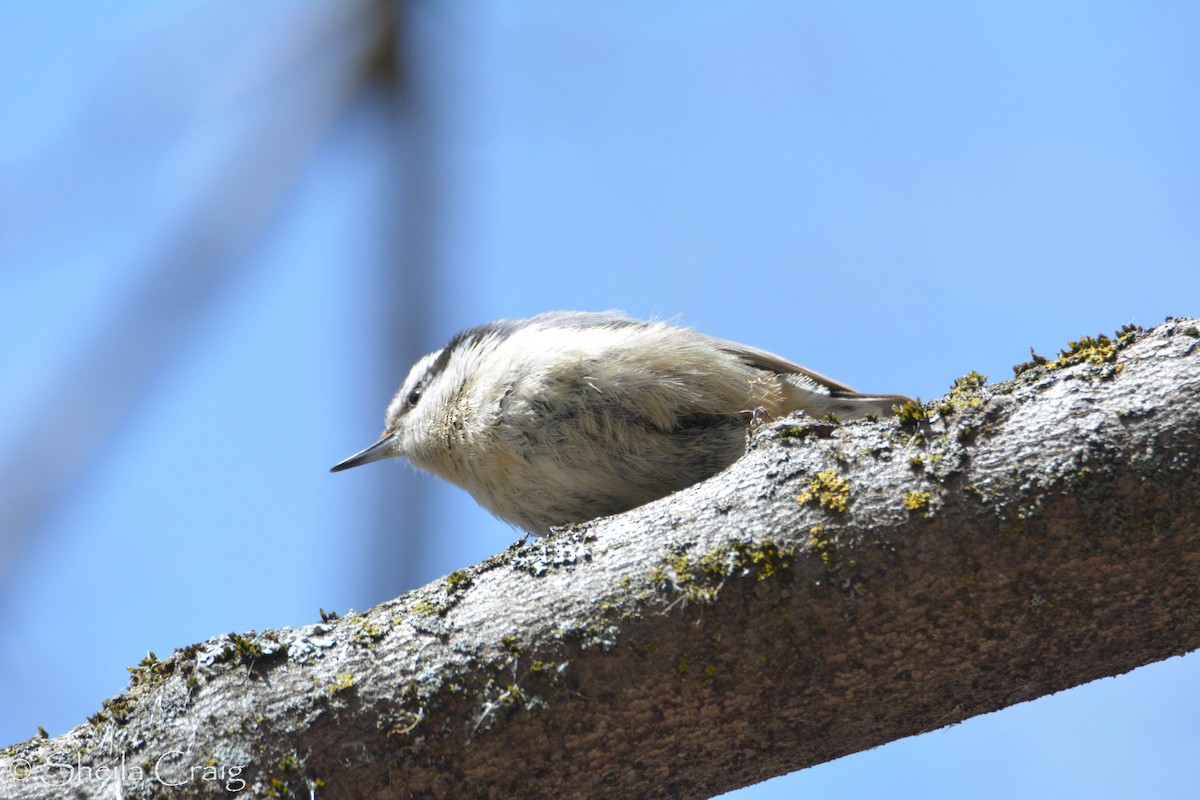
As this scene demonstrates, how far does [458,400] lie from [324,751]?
1.51 meters

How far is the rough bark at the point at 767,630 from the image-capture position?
1792mm

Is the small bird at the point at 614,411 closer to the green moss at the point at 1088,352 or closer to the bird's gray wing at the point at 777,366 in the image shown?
the bird's gray wing at the point at 777,366

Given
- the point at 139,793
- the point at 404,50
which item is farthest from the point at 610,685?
the point at 404,50

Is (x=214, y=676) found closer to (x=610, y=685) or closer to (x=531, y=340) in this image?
(x=610, y=685)

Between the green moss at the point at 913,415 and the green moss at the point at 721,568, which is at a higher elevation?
the green moss at the point at 913,415

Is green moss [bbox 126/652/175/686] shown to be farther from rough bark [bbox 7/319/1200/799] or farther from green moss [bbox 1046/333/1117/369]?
green moss [bbox 1046/333/1117/369]

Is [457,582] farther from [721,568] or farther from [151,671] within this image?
[151,671]

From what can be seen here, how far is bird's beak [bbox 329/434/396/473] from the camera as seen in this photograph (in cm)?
379

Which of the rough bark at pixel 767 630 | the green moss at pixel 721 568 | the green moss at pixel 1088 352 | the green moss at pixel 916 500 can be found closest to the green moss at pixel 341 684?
the rough bark at pixel 767 630

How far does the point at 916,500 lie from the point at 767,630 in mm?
363

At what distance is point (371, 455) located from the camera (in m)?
3.86

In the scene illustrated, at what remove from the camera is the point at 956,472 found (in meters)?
1.88

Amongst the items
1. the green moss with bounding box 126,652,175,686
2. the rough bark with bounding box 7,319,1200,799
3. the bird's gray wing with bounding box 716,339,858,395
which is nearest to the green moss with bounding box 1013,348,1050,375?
the rough bark with bounding box 7,319,1200,799

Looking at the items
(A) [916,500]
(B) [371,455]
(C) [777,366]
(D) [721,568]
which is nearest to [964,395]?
(A) [916,500]
